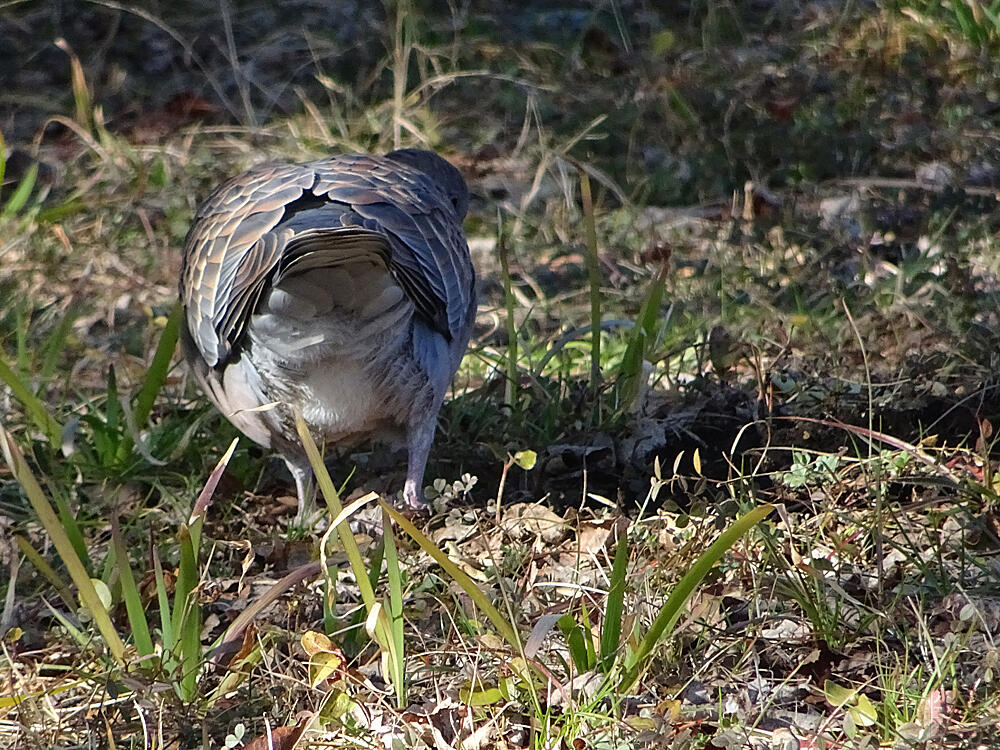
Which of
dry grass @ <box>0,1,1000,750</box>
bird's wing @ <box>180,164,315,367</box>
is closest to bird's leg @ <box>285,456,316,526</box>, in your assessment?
dry grass @ <box>0,1,1000,750</box>

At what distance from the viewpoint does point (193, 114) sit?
754 centimetres

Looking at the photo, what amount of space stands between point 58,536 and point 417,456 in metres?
1.48

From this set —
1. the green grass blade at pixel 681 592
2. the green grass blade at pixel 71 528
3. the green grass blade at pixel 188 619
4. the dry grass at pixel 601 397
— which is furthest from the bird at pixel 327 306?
the green grass blade at pixel 681 592

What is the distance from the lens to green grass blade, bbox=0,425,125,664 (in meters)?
2.60

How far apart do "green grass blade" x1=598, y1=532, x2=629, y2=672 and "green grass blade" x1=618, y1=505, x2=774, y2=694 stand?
5cm

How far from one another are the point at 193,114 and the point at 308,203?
421cm

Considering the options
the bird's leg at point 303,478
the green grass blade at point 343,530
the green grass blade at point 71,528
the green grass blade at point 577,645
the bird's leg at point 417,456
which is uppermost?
the green grass blade at point 343,530

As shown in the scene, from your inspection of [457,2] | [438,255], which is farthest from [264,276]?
[457,2]

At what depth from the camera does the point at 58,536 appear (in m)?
2.68

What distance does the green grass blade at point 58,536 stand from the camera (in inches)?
102

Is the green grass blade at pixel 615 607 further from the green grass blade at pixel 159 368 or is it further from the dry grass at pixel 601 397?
the green grass blade at pixel 159 368

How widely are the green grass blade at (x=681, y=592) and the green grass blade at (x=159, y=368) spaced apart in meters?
1.87

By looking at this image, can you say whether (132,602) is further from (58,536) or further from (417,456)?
(417,456)

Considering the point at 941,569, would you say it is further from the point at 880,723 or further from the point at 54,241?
the point at 54,241
